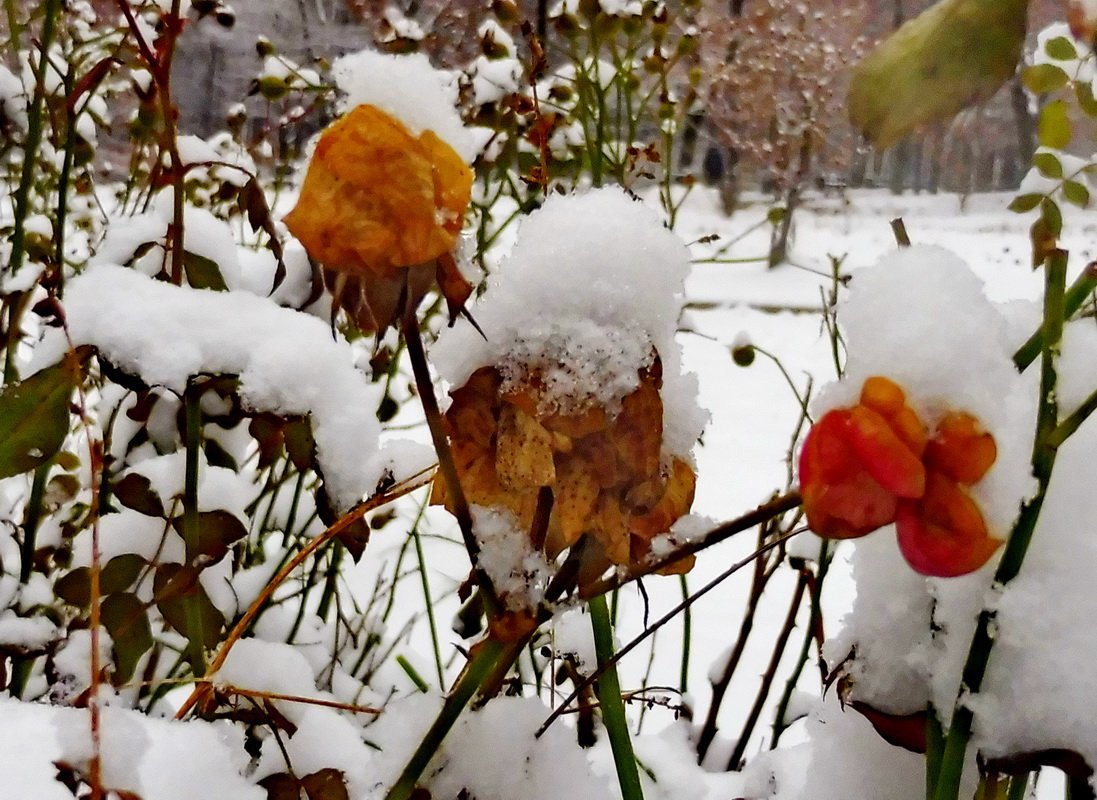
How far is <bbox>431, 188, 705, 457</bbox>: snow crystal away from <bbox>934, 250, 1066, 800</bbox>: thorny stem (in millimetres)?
98

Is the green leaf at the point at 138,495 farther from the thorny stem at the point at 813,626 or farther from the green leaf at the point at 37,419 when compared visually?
the thorny stem at the point at 813,626

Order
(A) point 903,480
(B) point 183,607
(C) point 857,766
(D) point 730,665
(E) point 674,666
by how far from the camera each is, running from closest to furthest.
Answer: (A) point 903,480, (C) point 857,766, (B) point 183,607, (D) point 730,665, (E) point 674,666

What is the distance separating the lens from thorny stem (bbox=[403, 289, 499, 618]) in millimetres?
239

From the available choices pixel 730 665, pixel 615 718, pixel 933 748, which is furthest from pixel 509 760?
pixel 730 665

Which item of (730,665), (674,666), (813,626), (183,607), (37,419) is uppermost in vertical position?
(37,419)

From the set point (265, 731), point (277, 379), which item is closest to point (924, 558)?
point (277, 379)

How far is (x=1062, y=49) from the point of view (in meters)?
0.41

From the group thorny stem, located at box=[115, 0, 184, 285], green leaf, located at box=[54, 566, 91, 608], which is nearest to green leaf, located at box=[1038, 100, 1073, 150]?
thorny stem, located at box=[115, 0, 184, 285]

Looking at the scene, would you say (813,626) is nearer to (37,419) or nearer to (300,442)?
(300,442)

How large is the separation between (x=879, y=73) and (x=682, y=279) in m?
0.08

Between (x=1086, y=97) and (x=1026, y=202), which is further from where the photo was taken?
(x=1026, y=202)

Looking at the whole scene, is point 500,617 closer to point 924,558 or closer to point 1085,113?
point 924,558

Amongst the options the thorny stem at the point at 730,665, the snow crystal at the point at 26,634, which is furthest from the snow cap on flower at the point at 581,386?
the thorny stem at the point at 730,665

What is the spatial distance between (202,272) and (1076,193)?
0.49 m
